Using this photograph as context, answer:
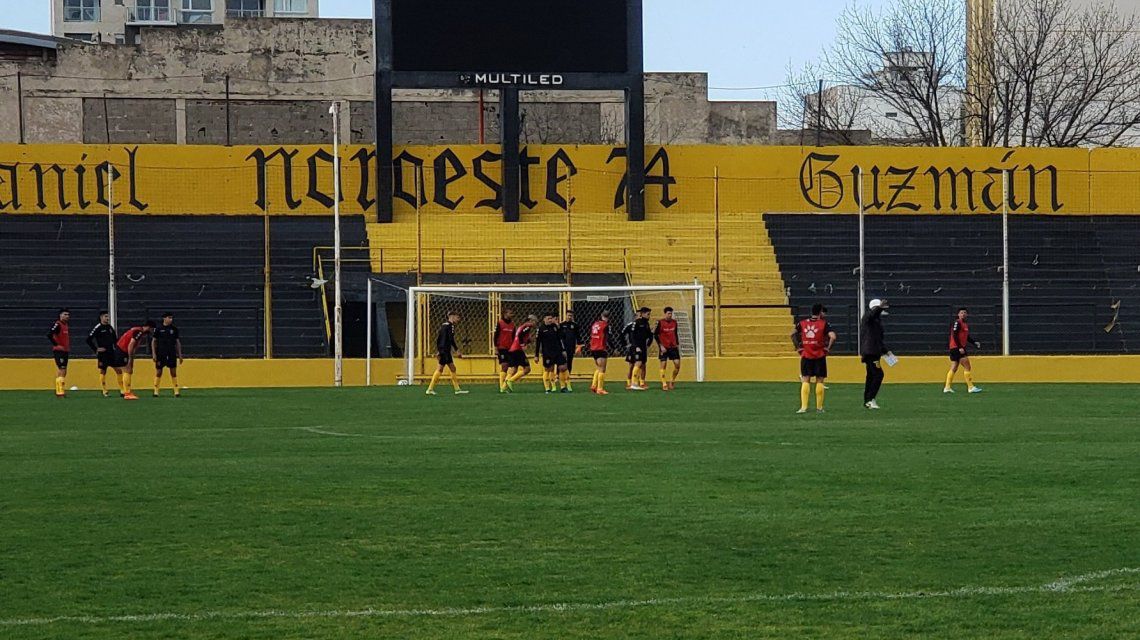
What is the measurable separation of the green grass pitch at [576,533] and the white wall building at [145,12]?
7200cm

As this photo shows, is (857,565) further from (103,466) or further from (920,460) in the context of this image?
(103,466)

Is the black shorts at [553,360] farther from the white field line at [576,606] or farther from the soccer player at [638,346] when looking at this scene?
the white field line at [576,606]

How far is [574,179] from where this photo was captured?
151ft

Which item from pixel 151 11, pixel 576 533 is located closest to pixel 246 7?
pixel 151 11

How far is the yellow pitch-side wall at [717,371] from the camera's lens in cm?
Answer: 3666

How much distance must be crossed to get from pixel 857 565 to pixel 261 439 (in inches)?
427

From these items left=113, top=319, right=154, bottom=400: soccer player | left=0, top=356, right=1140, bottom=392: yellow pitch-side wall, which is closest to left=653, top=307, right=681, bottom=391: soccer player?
left=0, top=356, right=1140, bottom=392: yellow pitch-side wall

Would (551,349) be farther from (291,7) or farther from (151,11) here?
(291,7)

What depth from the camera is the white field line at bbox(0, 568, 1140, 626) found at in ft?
25.7

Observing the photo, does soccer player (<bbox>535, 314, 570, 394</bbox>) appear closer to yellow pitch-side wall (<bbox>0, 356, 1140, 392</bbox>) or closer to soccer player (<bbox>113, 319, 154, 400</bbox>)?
yellow pitch-side wall (<bbox>0, 356, 1140, 392</bbox>)

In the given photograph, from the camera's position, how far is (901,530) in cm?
1042

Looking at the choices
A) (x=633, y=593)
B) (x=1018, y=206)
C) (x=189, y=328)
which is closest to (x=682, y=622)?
(x=633, y=593)

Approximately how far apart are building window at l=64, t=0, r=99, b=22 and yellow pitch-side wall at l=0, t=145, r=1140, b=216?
165 ft

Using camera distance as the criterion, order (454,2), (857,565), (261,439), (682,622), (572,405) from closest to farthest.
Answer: (682,622) < (857,565) < (261,439) < (572,405) < (454,2)
